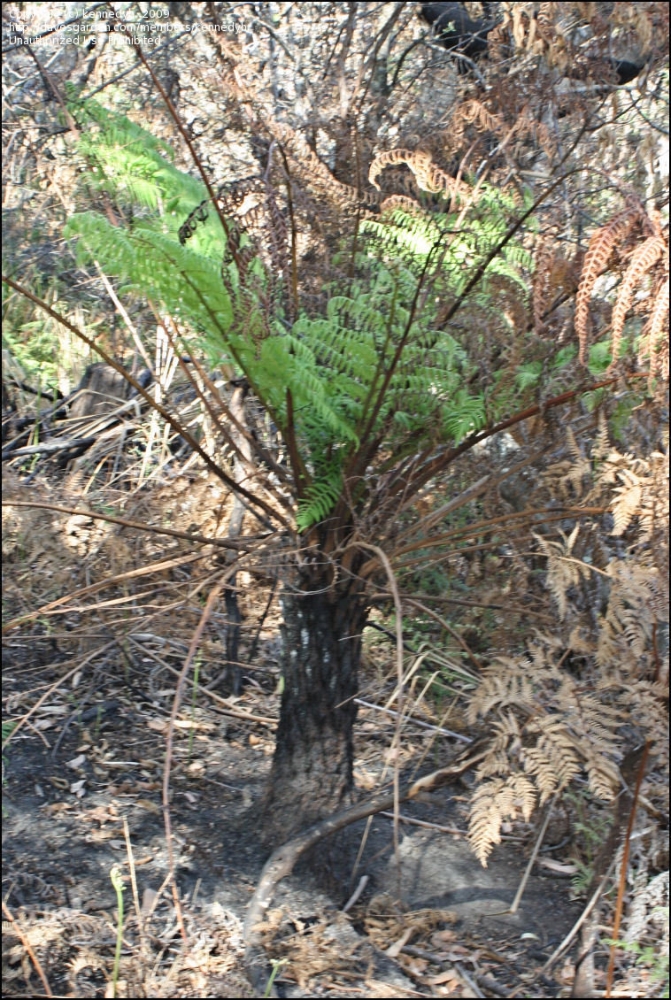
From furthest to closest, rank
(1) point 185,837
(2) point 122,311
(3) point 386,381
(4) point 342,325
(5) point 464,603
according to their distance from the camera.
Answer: (2) point 122,311 < (1) point 185,837 < (4) point 342,325 < (5) point 464,603 < (3) point 386,381

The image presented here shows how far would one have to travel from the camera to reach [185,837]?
2666 millimetres

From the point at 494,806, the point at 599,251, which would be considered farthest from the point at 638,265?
the point at 494,806

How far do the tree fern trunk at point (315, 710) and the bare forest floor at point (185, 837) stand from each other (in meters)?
0.12

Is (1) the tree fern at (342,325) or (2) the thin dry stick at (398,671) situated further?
(1) the tree fern at (342,325)

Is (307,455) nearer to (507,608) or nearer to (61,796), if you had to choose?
(507,608)

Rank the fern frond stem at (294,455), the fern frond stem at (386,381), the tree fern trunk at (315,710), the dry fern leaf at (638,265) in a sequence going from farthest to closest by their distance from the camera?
1. the tree fern trunk at (315,710)
2. the fern frond stem at (294,455)
3. the fern frond stem at (386,381)
4. the dry fern leaf at (638,265)

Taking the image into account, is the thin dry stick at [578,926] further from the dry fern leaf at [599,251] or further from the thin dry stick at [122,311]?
the thin dry stick at [122,311]

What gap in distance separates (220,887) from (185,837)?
25 centimetres

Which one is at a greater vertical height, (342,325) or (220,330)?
(342,325)

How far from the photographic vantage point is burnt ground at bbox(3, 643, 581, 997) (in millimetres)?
2180

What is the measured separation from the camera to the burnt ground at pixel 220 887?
2.18 meters

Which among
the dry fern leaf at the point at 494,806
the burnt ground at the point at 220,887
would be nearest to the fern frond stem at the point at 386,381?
the dry fern leaf at the point at 494,806

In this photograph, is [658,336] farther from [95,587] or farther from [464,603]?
[95,587]

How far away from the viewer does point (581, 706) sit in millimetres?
2078
